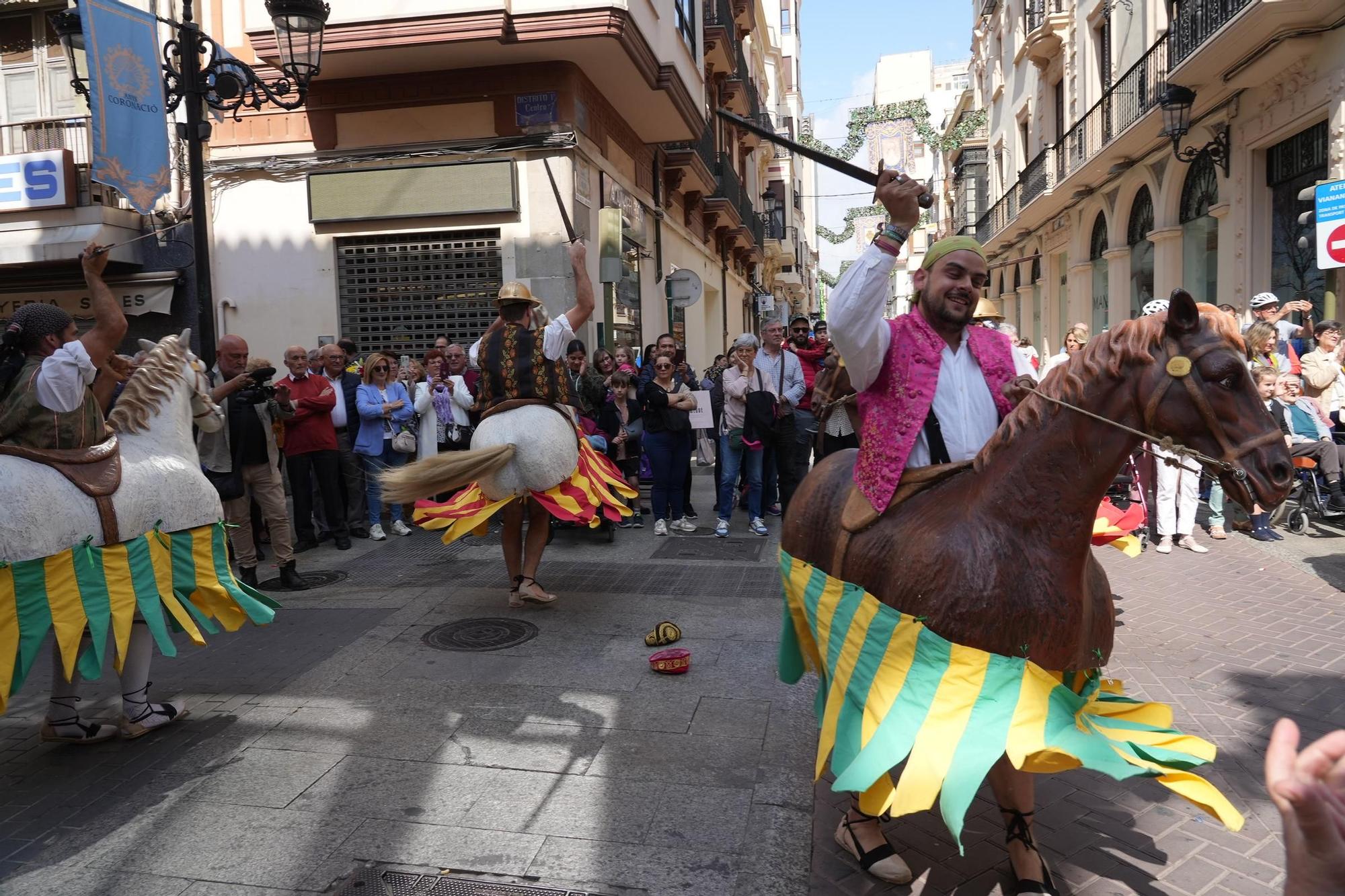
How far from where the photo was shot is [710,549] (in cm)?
832

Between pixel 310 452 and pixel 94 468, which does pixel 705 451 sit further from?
pixel 94 468

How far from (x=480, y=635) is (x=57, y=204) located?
1021cm

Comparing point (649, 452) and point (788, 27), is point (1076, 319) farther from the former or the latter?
point (788, 27)

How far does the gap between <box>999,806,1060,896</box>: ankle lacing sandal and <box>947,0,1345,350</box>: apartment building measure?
15.5 feet

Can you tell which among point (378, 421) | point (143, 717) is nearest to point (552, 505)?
point (143, 717)

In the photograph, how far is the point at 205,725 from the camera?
429cm

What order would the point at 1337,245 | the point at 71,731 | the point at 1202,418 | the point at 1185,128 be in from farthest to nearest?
the point at 1185,128, the point at 1337,245, the point at 71,731, the point at 1202,418

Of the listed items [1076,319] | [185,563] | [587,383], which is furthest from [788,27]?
[185,563]

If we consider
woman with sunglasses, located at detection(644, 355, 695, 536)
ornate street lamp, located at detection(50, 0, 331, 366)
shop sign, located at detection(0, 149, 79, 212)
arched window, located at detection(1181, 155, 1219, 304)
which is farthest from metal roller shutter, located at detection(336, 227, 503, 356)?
arched window, located at detection(1181, 155, 1219, 304)

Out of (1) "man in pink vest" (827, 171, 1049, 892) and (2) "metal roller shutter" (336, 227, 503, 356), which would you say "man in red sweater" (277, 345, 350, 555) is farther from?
(1) "man in pink vest" (827, 171, 1049, 892)

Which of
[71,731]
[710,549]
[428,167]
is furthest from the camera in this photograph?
[428,167]

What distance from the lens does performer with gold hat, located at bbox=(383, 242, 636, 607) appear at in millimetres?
5879

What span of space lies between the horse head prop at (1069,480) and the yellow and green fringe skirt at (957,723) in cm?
8

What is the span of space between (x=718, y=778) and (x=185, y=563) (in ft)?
8.28
